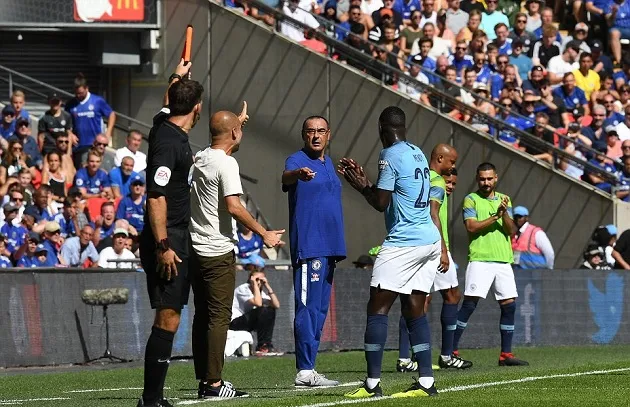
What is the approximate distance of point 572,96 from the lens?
1023 inches

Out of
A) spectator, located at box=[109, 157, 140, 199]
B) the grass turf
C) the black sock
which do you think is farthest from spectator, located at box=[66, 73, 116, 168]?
the black sock

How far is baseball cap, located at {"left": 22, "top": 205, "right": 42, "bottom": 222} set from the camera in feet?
67.8

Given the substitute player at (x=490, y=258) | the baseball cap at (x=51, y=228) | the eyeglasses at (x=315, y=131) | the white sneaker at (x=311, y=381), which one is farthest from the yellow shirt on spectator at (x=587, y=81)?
the white sneaker at (x=311, y=381)

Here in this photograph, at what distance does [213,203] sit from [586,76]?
16290mm

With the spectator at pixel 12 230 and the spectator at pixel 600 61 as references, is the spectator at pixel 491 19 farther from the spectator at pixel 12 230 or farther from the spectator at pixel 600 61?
the spectator at pixel 12 230

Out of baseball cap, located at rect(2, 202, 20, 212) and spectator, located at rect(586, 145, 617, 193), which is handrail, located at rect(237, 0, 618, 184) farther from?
baseball cap, located at rect(2, 202, 20, 212)

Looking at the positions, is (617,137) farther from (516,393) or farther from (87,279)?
(516,393)

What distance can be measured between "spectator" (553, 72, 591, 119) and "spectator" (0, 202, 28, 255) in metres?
10.1

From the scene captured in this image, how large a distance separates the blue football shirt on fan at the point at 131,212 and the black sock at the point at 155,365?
1150cm

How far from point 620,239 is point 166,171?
42.1ft

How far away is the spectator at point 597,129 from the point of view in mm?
25281

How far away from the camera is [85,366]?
17391 mm

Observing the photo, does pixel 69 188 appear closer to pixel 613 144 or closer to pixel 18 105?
pixel 18 105

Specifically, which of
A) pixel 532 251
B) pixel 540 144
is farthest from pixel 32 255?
pixel 540 144
